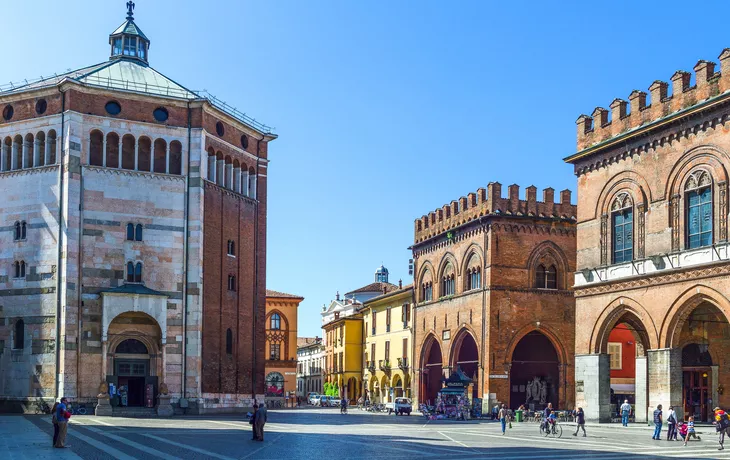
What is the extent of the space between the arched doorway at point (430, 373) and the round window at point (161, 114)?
24.6 metres

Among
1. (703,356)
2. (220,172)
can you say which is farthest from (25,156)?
(703,356)

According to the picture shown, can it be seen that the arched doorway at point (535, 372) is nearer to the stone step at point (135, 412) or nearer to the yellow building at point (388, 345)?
the yellow building at point (388, 345)

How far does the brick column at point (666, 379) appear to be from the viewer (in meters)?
35.1

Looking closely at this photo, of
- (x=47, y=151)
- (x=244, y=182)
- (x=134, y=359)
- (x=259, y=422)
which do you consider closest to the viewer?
(x=259, y=422)

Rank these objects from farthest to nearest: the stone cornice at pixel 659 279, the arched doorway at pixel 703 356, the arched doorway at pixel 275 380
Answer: the arched doorway at pixel 275 380 → the arched doorway at pixel 703 356 → the stone cornice at pixel 659 279

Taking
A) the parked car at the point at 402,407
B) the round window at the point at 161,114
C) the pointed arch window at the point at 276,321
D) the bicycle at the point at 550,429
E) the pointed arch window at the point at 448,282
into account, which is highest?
the round window at the point at 161,114

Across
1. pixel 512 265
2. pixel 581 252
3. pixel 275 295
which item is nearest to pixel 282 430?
Answer: pixel 581 252

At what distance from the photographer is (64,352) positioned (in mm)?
45156

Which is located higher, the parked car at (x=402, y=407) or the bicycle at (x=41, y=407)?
the bicycle at (x=41, y=407)

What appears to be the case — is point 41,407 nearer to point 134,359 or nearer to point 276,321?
point 134,359

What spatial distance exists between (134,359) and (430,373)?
23748mm

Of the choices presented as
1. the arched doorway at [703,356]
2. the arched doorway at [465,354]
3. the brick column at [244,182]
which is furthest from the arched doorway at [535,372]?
the brick column at [244,182]

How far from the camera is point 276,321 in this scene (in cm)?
9400

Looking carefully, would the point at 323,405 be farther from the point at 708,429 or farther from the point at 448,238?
the point at 708,429
